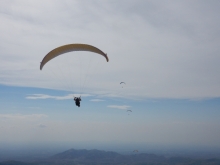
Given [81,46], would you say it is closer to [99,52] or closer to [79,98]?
[99,52]

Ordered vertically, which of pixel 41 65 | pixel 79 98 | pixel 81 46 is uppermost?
pixel 81 46

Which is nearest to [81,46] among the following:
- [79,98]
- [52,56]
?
[52,56]

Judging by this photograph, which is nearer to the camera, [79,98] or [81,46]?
[81,46]

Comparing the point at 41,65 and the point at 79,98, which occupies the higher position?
the point at 41,65

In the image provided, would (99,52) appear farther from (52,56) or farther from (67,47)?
(52,56)

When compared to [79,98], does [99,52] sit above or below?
above

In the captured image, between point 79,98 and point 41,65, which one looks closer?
point 41,65

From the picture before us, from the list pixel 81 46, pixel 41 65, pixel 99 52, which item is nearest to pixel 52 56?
pixel 41 65

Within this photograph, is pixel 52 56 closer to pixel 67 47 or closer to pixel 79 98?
pixel 67 47
